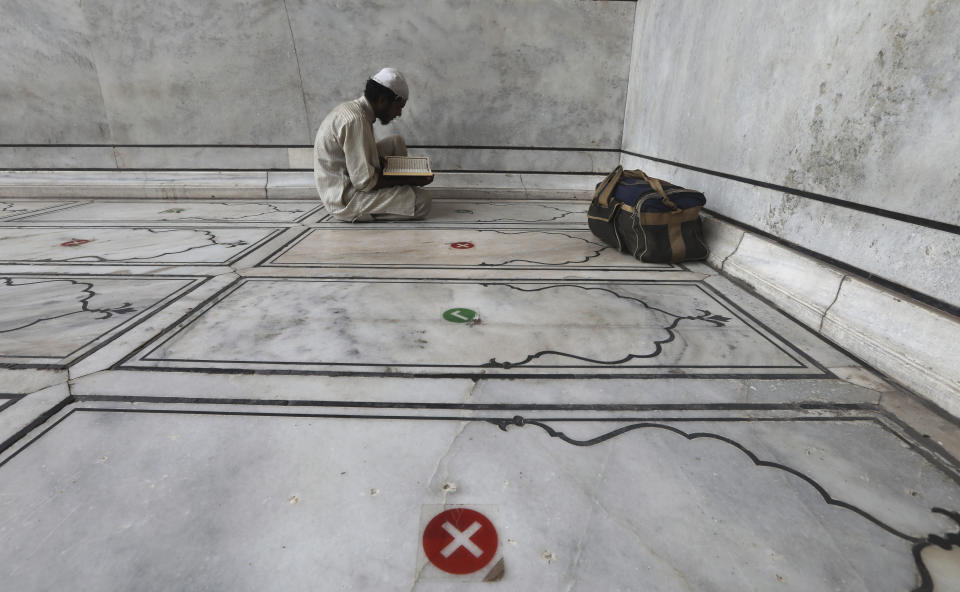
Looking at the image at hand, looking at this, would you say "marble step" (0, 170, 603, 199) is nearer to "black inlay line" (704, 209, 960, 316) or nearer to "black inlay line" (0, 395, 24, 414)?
"black inlay line" (704, 209, 960, 316)

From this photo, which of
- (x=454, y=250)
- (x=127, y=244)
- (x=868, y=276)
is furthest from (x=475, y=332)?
(x=127, y=244)

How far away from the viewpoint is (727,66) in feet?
6.58

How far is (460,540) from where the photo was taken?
0.72 metres

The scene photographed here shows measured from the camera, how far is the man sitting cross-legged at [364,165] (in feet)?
8.26

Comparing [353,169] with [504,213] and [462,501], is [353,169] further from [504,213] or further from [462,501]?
[462,501]

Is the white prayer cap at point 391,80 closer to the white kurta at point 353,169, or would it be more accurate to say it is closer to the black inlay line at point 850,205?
the white kurta at point 353,169

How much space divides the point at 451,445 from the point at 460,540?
0.71 feet

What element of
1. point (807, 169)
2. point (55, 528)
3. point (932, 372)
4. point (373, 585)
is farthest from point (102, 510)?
point (807, 169)

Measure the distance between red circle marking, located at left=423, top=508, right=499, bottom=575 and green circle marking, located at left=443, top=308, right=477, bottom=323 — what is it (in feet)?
2.42

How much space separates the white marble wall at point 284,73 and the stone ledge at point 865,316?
80.8 inches

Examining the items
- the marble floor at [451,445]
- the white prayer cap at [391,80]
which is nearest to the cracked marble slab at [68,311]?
the marble floor at [451,445]

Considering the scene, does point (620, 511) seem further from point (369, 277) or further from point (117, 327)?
point (117, 327)

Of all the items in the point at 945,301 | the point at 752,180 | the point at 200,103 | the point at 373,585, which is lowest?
the point at 373,585

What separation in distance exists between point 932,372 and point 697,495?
2.31 ft
